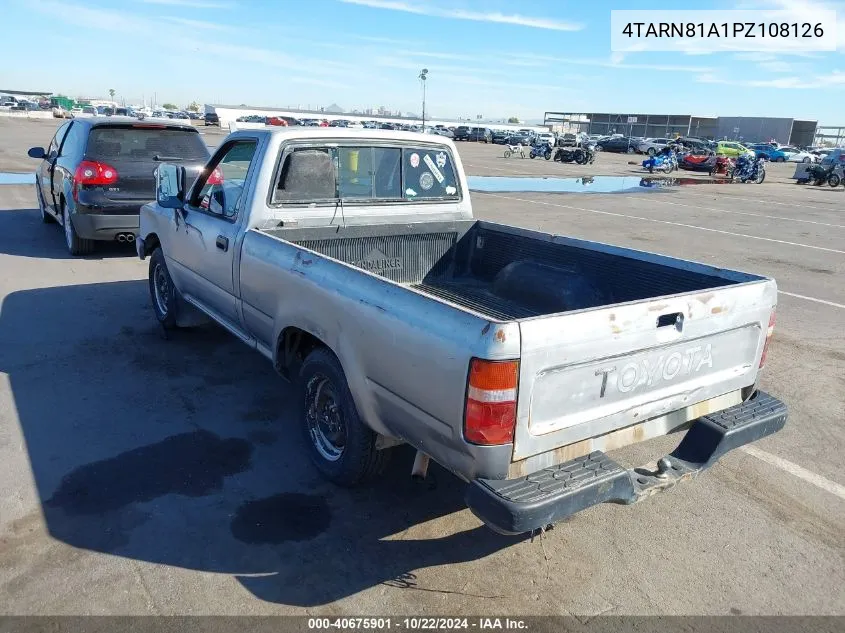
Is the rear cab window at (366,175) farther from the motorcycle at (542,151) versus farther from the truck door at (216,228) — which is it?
the motorcycle at (542,151)

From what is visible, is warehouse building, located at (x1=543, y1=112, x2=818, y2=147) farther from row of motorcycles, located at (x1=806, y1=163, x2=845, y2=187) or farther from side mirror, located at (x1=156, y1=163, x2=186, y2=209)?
side mirror, located at (x1=156, y1=163, x2=186, y2=209)

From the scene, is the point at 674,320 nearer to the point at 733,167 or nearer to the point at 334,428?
the point at 334,428

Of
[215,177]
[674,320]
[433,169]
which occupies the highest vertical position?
[433,169]

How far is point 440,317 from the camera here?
2.56 meters

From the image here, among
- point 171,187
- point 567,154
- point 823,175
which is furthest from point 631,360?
point 567,154

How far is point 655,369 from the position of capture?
284 cm

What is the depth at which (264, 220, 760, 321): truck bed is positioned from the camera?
12.3ft

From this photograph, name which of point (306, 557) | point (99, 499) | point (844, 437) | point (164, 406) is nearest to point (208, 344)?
point (164, 406)

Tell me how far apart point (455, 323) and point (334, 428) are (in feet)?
4.60

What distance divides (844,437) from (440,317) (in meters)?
3.49

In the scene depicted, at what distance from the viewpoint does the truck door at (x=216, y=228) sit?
14.4 ft

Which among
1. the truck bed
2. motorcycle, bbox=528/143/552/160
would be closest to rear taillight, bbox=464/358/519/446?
the truck bed

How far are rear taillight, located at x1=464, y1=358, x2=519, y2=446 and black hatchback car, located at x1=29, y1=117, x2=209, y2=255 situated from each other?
6992 millimetres

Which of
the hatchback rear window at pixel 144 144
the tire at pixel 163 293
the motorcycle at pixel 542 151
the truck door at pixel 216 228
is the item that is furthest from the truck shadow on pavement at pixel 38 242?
the motorcycle at pixel 542 151
